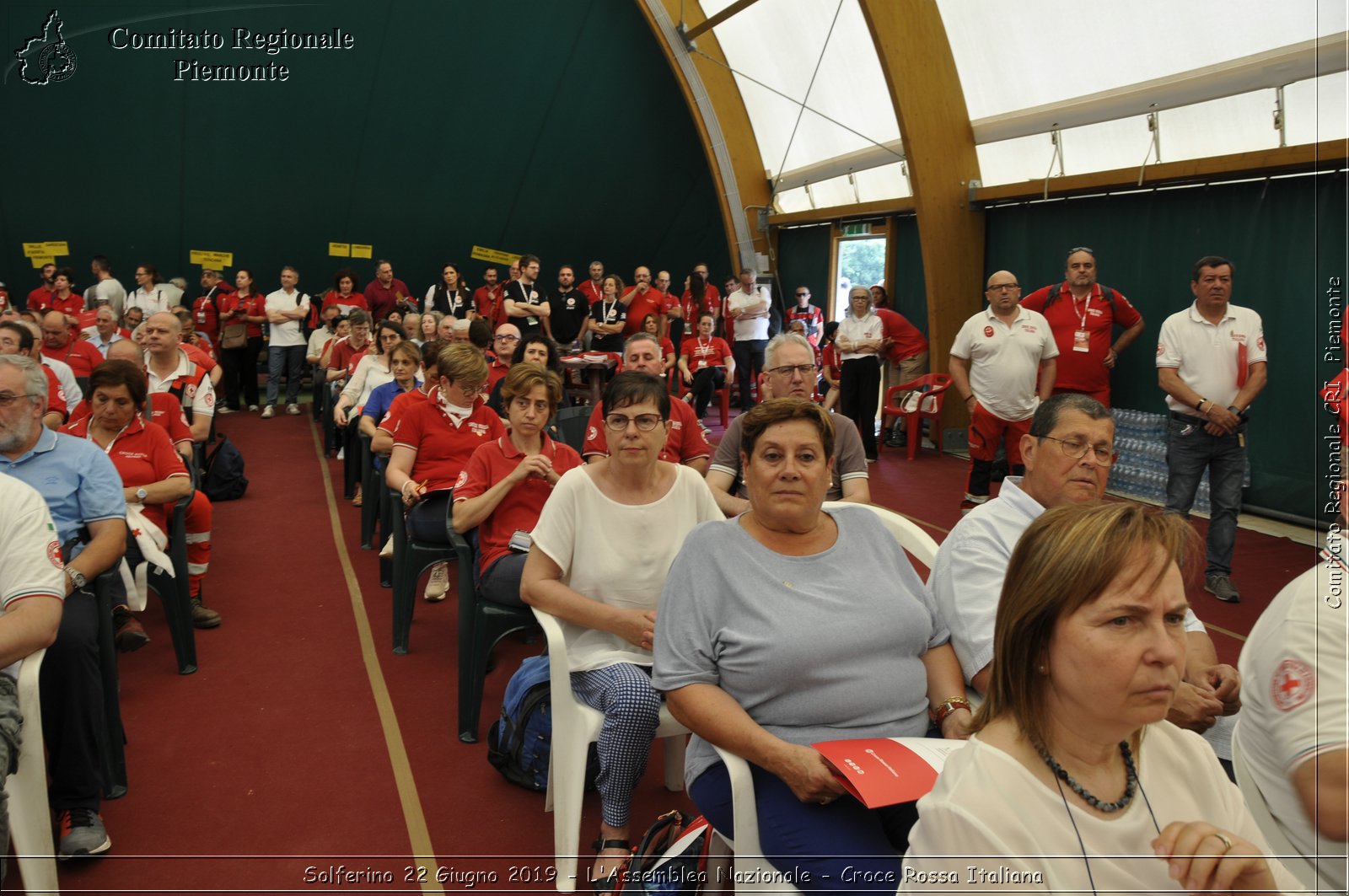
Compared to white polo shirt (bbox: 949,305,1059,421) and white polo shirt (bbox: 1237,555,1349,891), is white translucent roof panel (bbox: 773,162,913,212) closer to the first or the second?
white polo shirt (bbox: 949,305,1059,421)


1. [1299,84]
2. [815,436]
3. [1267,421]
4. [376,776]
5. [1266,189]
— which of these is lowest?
[376,776]

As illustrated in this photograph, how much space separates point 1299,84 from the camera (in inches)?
254

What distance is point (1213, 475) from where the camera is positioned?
5004mm

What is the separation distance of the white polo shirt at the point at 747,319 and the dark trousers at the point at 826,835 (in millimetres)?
10768

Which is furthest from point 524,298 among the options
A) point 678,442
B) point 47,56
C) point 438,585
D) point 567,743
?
point 567,743

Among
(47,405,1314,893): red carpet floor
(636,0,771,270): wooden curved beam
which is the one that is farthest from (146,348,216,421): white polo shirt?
(636,0,771,270): wooden curved beam

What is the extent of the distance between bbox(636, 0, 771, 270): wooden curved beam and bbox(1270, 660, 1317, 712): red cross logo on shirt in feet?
42.9

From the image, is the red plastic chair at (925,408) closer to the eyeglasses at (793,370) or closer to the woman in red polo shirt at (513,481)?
the eyeglasses at (793,370)

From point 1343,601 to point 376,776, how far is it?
2747 millimetres

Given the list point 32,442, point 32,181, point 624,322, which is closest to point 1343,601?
point 32,442

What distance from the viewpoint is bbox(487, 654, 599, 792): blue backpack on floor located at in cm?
304

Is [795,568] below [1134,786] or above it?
above

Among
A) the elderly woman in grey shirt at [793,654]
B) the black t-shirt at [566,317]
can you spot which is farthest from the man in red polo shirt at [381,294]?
the elderly woman in grey shirt at [793,654]

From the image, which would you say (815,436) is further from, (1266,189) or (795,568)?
(1266,189)
